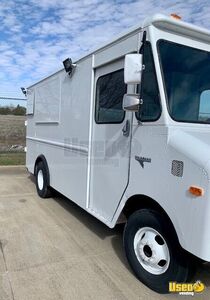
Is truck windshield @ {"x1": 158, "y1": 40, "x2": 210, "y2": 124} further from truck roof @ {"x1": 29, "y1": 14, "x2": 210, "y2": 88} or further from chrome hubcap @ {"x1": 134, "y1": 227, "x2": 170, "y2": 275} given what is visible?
chrome hubcap @ {"x1": 134, "y1": 227, "x2": 170, "y2": 275}

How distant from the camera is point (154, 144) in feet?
10.6

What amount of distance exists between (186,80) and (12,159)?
9278mm

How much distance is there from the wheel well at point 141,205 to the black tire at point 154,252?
43mm

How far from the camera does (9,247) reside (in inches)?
170

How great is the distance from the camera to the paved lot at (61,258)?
331 cm

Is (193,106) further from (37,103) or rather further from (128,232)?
(37,103)

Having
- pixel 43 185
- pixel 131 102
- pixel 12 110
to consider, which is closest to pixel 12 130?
pixel 12 110

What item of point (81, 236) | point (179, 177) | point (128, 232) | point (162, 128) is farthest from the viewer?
point (81, 236)

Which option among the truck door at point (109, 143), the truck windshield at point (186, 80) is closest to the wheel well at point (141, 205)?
the truck door at point (109, 143)

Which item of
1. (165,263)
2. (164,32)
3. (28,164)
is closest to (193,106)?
(164,32)

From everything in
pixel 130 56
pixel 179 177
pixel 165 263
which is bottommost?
pixel 165 263

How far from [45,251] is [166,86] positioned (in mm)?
2654

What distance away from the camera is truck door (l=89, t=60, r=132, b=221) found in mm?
3795

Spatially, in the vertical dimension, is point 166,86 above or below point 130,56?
below
